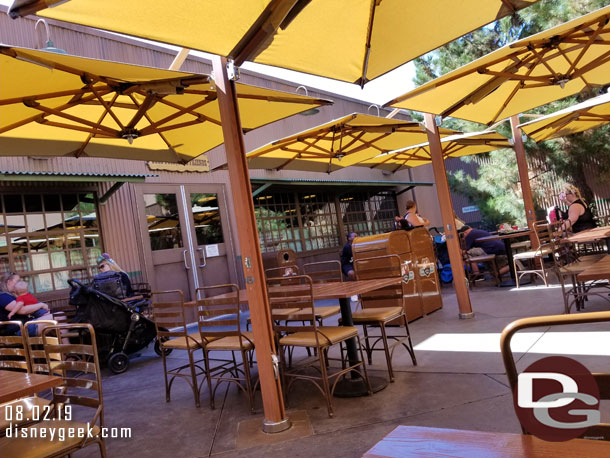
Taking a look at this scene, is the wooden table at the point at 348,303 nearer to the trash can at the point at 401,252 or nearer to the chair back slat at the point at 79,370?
the chair back slat at the point at 79,370

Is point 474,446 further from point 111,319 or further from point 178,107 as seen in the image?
point 111,319

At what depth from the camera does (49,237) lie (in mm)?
7102

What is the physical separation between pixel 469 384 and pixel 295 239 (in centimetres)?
814

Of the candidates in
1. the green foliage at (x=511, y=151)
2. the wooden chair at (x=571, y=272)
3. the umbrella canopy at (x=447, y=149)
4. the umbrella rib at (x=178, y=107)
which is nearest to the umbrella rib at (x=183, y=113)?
the umbrella rib at (x=178, y=107)

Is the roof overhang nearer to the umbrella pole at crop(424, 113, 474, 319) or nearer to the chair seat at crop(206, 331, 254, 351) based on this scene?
the chair seat at crop(206, 331, 254, 351)

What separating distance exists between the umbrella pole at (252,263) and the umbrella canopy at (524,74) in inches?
86.2

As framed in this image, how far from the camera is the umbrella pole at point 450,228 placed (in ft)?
19.5

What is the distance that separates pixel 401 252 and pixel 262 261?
278 cm

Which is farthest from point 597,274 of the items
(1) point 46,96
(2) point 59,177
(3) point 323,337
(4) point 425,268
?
(2) point 59,177

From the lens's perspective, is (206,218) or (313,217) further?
(313,217)

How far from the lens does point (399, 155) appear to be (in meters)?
9.51

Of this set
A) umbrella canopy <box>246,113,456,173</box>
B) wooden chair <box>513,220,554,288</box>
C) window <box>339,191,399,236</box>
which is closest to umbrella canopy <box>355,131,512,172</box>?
umbrella canopy <box>246,113,456,173</box>

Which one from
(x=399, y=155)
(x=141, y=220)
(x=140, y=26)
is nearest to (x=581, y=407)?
(x=140, y=26)

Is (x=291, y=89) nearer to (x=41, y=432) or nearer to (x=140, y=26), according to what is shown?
(x=140, y=26)
